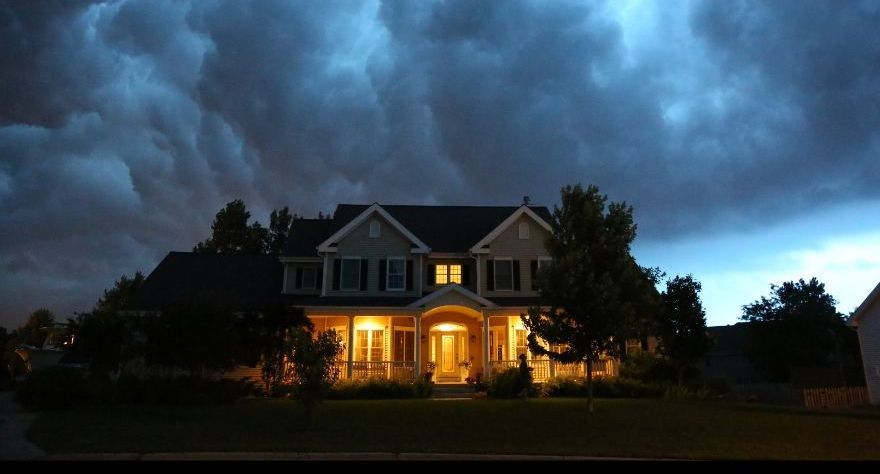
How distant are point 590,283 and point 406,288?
487 inches

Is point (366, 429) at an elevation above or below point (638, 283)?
below

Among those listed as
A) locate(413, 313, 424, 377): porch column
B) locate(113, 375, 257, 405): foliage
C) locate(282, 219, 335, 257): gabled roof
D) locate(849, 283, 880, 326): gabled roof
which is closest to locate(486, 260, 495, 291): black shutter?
locate(413, 313, 424, 377): porch column

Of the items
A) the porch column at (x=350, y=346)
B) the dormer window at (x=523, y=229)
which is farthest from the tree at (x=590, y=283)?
the dormer window at (x=523, y=229)

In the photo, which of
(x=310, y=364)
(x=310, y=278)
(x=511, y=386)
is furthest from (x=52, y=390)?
(x=511, y=386)

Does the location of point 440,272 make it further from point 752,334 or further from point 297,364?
point 752,334

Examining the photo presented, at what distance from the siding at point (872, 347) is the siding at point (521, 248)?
13475 mm

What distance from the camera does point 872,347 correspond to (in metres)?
24.5

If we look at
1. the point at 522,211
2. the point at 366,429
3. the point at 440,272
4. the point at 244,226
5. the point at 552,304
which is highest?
the point at 244,226

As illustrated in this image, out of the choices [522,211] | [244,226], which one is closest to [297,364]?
[522,211]

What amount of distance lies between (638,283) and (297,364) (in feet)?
33.3

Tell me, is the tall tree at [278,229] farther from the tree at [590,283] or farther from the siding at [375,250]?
the tree at [590,283]

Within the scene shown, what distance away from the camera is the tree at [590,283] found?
17.7 m
